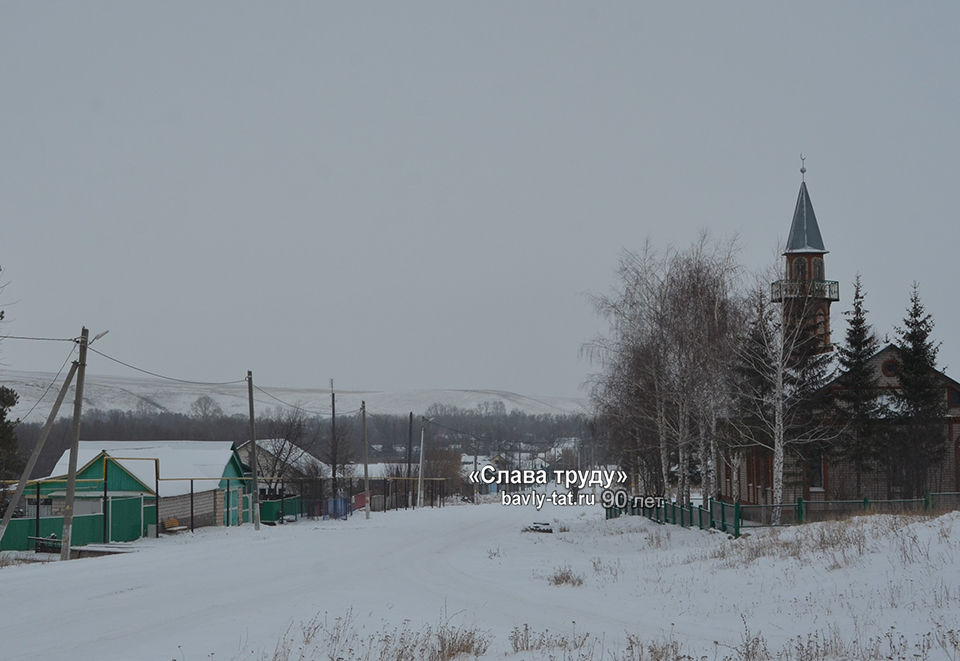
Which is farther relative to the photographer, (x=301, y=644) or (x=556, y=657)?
(x=301, y=644)

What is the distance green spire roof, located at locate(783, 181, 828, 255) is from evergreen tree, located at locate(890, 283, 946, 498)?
1020 centimetres

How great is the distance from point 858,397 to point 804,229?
41.5ft

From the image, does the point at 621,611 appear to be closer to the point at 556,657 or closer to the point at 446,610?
the point at 446,610

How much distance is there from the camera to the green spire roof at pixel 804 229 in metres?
45.7

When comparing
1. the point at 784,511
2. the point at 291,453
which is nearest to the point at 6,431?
the point at 784,511

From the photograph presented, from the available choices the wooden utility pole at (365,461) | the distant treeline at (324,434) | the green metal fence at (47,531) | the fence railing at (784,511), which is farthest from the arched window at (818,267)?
the distant treeline at (324,434)

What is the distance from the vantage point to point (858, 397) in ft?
117

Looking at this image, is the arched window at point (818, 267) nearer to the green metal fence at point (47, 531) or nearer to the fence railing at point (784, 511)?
the fence railing at point (784, 511)

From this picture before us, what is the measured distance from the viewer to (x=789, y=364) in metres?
34.1

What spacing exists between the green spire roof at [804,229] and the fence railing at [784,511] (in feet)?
56.4

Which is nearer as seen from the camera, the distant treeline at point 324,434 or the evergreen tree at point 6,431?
the evergreen tree at point 6,431

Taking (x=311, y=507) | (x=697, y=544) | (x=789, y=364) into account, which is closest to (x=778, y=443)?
(x=697, y=544)

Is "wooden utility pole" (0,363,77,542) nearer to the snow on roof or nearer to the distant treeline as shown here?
the snow on roof

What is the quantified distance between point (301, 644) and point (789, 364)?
87.0ft
